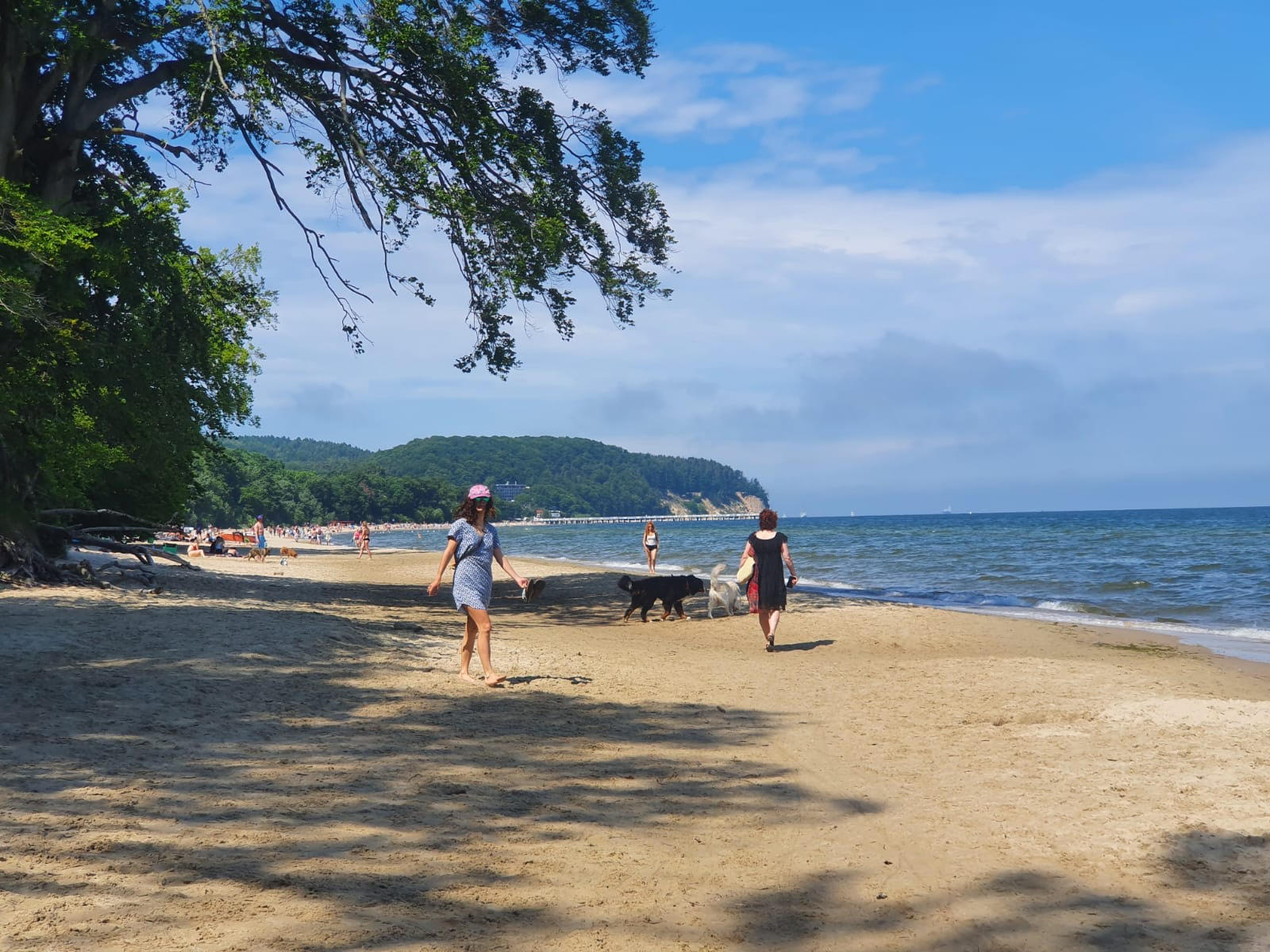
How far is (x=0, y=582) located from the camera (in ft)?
39.3

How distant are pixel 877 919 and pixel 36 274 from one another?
1231 centimetres

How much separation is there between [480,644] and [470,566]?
75 centimetres

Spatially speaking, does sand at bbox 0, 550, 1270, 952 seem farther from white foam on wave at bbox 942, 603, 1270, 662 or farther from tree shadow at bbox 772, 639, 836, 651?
white foam on wave at bbox 942, 603, 1270, 662

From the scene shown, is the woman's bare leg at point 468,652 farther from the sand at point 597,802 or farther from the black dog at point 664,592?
the black dog at point 664,592

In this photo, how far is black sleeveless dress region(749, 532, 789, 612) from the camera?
12.1 meters

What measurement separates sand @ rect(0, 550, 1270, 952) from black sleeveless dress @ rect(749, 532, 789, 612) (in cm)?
184

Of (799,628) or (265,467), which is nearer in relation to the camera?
(799,628)

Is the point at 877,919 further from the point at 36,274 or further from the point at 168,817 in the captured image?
the point at 36,274

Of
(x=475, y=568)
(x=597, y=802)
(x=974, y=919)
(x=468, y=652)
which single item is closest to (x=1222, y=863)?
(x=974, y=919)

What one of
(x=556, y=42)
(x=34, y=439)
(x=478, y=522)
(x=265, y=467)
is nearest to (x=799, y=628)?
(x=478, y=522)

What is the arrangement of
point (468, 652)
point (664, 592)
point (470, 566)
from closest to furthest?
point (470, 566) < point (468, 652) < point (664, 592)

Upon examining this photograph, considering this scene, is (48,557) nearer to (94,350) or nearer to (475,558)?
(94,350)

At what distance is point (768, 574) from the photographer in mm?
12234

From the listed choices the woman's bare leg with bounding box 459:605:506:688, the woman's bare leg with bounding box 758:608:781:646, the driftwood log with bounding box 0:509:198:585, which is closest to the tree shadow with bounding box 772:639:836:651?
the woman's bare leg with bounding box 758:608:781:646
